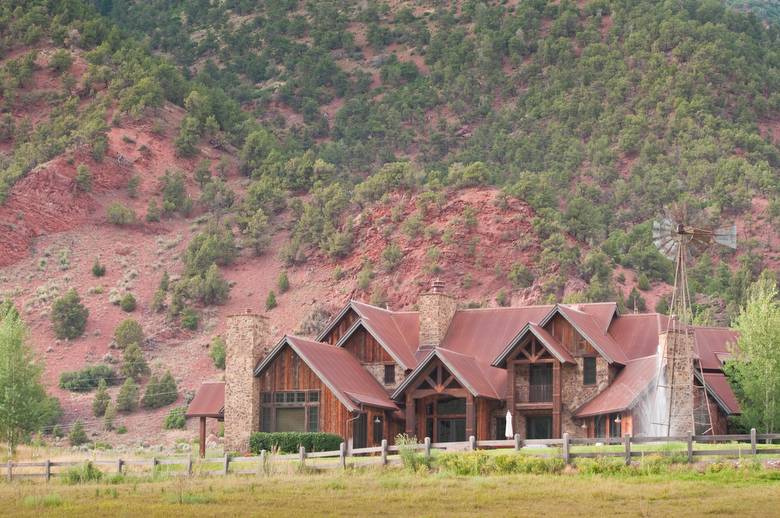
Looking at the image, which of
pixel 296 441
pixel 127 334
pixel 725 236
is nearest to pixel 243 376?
pixel 296 441

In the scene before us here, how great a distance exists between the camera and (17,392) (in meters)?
59.6

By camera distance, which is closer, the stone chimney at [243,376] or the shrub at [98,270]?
the stone chimney at [243,376]

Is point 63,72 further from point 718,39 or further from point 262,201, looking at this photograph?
point 718,39

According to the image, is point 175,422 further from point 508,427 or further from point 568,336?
Answer: point 508,427

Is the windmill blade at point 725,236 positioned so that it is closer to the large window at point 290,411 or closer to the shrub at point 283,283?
the large window at point 290,411

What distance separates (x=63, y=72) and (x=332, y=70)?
3692cm

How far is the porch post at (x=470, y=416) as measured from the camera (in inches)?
2031

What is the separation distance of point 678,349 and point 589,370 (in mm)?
5569

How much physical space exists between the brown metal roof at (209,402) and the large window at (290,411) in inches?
149

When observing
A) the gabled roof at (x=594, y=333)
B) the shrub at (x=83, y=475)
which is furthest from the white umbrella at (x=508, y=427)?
the shrub at (x=83, y=475)

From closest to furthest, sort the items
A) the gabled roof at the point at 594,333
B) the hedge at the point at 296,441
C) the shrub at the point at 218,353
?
the hedge at the point at 296,441, the gabled roof at the point at 594,333, the shrub at the point at 218,353

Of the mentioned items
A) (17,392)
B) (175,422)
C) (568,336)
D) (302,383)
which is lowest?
(175,422)

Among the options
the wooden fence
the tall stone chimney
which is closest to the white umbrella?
the wooden fence

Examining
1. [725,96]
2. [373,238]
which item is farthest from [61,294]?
[725,96]
